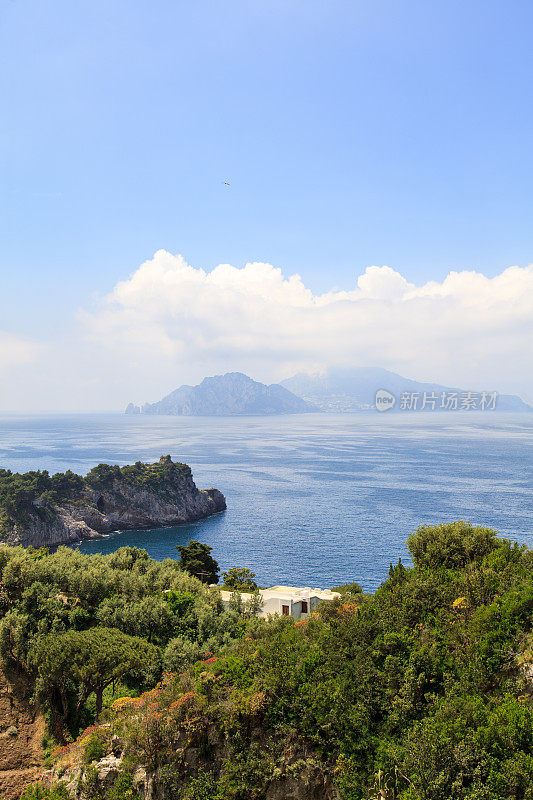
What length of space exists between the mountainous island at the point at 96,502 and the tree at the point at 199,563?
114 ft

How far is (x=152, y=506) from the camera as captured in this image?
93188 millimetres

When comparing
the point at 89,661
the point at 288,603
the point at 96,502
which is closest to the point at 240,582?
the point at 288,603

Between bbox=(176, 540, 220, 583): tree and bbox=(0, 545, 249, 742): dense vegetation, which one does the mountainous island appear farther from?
bbox=(0, 545, 249, 742): dense vegetation

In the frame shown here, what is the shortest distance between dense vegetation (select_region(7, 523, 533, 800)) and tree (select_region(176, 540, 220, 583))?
123 feet

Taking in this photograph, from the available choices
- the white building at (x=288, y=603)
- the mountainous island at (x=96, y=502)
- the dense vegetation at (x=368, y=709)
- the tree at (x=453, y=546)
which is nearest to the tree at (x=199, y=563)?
the white building at (x=288, y=603)

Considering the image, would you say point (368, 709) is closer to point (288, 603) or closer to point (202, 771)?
point (202, 771)

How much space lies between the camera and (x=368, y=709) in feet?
41.7

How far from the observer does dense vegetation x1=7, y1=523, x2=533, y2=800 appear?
10461mm

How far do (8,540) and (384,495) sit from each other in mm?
68825

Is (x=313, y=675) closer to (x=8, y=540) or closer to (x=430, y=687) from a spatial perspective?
(x=430, y=687)

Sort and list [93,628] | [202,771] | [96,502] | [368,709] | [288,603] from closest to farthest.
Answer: [368,709] → [202,771] → [93,628] → [288,603] → [96,502]

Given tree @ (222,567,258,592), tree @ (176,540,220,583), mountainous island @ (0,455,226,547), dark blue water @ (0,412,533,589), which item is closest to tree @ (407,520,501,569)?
tree @ (222,567,258,592)

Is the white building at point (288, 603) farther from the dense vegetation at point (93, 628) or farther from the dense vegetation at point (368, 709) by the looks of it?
the dense vegetation at point (368, 709)

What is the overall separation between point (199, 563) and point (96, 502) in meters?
44.1
